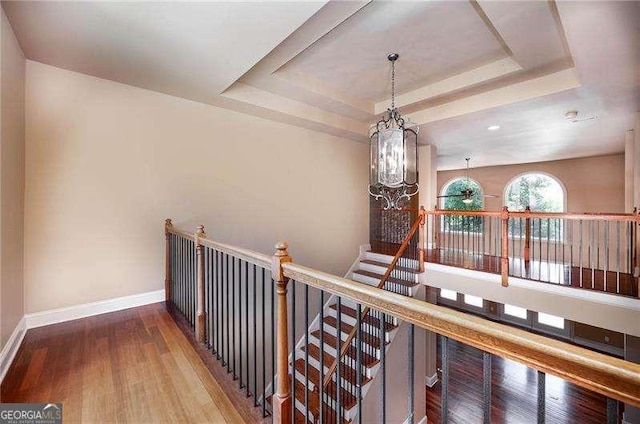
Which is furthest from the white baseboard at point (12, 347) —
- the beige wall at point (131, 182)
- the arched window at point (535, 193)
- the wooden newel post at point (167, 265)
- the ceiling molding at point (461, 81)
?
the arched window at point (535, 193)

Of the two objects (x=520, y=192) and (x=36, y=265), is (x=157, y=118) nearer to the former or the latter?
(x=36, y=265)

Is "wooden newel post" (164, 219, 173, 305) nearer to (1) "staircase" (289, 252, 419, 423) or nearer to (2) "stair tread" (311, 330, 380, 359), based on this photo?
(1) "staircase" (289, 252, 419, 423)

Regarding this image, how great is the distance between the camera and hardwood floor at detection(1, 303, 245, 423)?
5.54 ft

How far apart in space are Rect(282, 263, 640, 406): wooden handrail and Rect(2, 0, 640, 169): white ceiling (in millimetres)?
2027

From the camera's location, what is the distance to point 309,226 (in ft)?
16.2

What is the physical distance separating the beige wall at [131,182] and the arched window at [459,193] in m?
6.90

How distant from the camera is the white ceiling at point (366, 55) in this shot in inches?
82.7

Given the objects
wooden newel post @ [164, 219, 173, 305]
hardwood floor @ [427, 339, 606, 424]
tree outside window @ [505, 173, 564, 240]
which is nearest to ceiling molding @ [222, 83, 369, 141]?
wooden newel post @ [164, 219, 173, 305]

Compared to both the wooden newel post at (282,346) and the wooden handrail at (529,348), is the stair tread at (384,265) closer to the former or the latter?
the wooden newel post at (282,346)

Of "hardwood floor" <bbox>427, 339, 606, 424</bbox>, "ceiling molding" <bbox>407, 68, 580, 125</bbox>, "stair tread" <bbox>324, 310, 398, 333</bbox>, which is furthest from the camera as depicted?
"hardwood floor" <bbox>427, 339, 606, 424</bbox>

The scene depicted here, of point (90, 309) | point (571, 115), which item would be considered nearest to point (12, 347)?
point (90, 309)

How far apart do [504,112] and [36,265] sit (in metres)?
5.66

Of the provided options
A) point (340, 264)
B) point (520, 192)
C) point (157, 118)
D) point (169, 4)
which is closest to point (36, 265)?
point (157, 118)

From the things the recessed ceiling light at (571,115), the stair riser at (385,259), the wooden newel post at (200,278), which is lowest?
the stair riser at (385,259)
